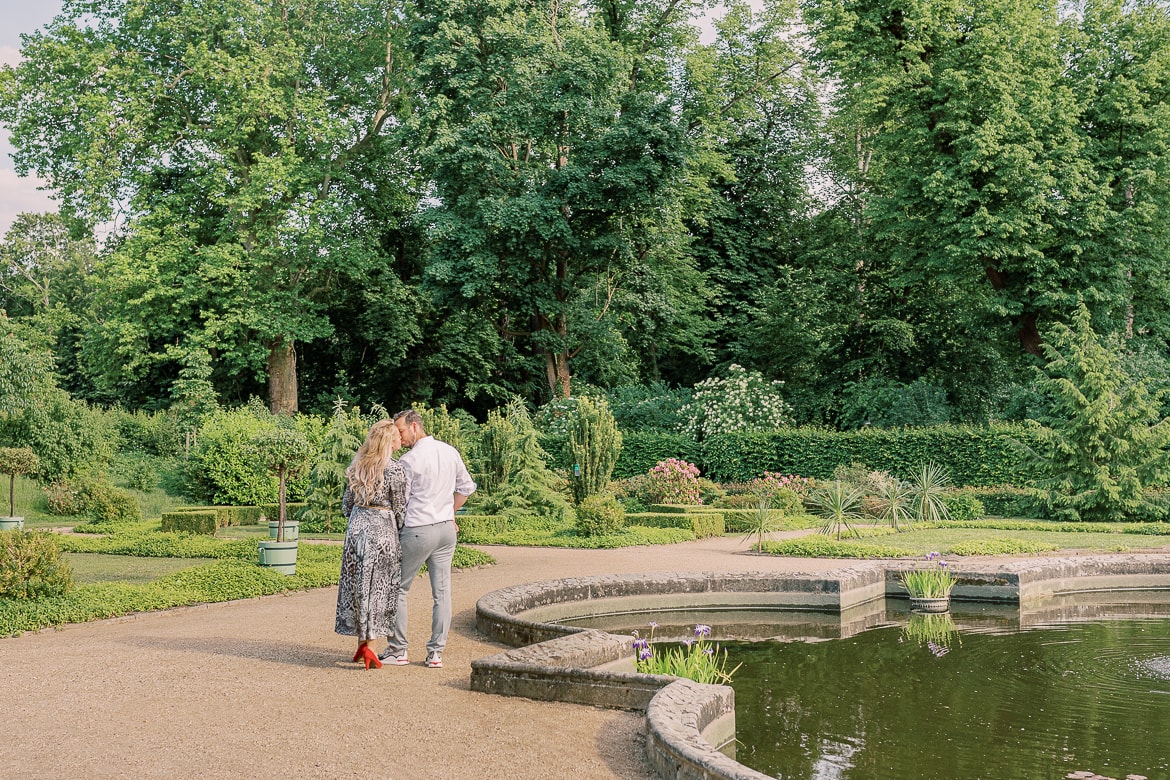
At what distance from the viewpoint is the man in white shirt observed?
7.02 metres

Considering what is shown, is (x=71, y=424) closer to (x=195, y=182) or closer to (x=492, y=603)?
(x=195, y=182)

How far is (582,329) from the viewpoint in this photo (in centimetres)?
2897

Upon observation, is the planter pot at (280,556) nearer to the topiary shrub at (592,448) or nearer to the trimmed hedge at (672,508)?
the trimmed hedge at (672,508)

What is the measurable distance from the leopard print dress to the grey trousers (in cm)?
6

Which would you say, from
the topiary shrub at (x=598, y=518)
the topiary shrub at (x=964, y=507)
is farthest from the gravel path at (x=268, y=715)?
the topiary shrub at (x=964, y=507)

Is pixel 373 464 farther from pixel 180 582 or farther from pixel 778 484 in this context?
pixel 778 484

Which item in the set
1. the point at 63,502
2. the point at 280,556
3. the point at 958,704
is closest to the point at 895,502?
the point at 280,556

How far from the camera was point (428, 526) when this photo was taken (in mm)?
7043

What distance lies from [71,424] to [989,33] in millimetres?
22558

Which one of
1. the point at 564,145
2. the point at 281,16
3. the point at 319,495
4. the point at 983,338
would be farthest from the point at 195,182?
the point at 983,338

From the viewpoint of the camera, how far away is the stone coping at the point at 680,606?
5.16 m

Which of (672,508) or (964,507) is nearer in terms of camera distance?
(672,508)

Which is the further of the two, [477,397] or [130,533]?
[477,397]

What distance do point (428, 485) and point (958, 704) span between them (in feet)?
12.3
